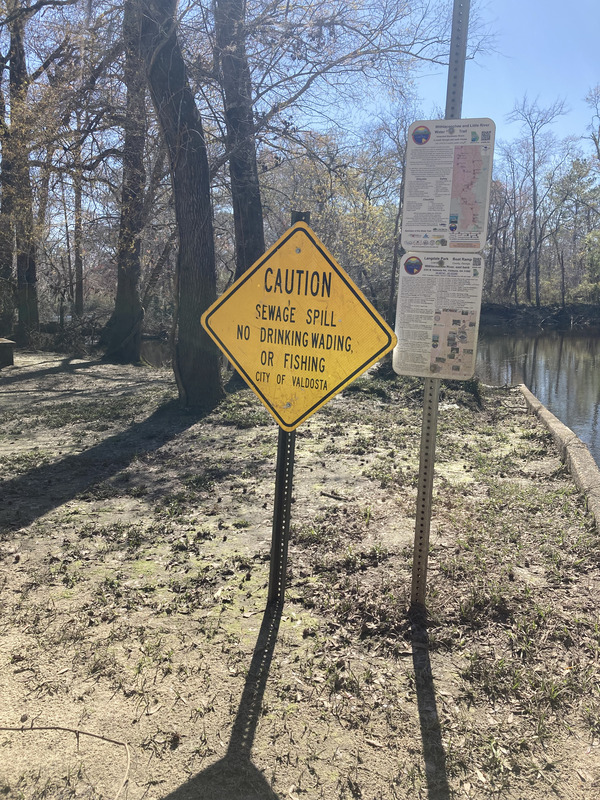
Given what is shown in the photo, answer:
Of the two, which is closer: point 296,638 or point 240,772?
point 240,772

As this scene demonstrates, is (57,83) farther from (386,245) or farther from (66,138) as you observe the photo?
(386,245)

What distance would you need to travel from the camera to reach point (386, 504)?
571 centimetres

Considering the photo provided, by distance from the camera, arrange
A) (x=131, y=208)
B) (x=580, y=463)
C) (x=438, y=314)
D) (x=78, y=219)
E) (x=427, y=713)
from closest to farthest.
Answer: (x=427, y=713), (x=438, y=314), (x=580, y=463), (x=131, y=208), (x=78, y=219)

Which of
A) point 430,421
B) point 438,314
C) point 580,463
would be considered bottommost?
point 580,463

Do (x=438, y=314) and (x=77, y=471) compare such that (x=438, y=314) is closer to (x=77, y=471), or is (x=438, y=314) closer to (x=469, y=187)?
(x=469, y=187)

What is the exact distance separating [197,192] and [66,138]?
489 cm

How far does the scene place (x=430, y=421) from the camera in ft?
11.4

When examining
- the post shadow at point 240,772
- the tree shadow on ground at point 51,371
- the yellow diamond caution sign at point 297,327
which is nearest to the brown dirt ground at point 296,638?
the post shadow at point 240,772

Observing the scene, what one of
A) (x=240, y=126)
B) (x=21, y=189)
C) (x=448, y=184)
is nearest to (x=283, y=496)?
(x=448, y=184)

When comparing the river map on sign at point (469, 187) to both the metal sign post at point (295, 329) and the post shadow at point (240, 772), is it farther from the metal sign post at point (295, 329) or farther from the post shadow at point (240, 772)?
the post shadow at point (240, 772)

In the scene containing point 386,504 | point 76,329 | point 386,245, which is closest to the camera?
point 386,504

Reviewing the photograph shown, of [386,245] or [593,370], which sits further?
[386,245]

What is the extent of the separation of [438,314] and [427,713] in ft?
6.51

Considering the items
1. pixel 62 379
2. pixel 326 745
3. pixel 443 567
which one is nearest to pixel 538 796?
pixel 326 745
